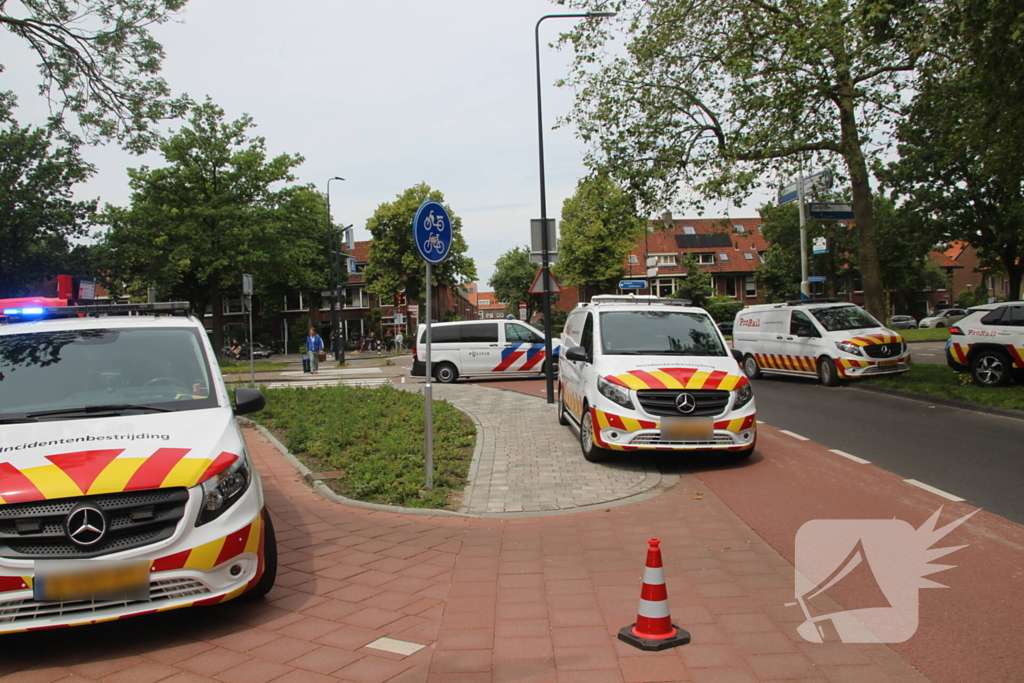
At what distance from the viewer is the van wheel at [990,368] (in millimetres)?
13648

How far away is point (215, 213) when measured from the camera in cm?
3872

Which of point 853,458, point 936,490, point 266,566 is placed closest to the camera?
point 266,566

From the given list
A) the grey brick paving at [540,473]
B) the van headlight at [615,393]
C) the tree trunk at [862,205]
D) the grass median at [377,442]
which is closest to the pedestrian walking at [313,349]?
the grass median at [377,442]

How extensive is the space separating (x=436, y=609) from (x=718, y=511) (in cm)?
312

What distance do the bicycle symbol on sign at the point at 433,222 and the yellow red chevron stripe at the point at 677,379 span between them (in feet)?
8.49

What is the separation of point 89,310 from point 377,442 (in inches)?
173

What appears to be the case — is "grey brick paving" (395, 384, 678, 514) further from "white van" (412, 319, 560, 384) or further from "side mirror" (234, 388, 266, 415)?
"white van" (412, 319, 560, 384)

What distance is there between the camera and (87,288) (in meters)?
13.2

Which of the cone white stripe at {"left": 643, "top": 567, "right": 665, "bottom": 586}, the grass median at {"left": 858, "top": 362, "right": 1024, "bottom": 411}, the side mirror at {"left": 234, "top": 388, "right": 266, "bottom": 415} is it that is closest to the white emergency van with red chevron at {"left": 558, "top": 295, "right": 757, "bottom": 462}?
the side mirror at {"left": 234, "top": 388, "right": 266, "bottom": 415}

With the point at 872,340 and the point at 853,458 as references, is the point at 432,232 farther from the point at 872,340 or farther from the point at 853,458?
the point at 872,340

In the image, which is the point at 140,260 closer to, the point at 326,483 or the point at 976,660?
the point at 326,483

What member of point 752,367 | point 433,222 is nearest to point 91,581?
point 433,222

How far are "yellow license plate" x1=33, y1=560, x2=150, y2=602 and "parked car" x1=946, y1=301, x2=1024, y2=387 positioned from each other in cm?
1455

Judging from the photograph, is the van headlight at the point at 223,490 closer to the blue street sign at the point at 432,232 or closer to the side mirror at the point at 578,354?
the blue street sign at the point at 432,232
